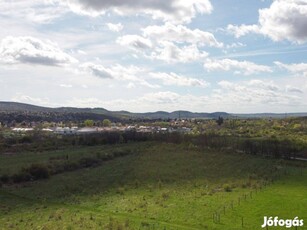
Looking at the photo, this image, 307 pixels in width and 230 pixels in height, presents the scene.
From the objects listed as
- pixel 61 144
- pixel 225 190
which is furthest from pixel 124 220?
pixel 61 144

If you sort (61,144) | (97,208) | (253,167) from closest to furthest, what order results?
1. (97,208)
2. (253,167)
3. (61,144)

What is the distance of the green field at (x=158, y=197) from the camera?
32719 mm

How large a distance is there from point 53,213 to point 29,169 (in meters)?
28.4

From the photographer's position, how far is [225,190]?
46.6 meters

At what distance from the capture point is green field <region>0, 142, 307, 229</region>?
32.7m

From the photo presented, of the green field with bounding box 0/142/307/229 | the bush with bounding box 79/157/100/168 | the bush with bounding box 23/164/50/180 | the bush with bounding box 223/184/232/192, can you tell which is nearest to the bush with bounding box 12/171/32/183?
the bush with bounding box 23/164/50/180

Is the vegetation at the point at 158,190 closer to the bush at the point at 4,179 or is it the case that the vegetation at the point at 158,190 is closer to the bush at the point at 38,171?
the bush at the point at 4,179

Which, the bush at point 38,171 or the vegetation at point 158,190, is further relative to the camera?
the bush at point 38,171

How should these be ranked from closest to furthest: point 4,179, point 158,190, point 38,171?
1. point 158,190
2. point 4,179
3. point 38,171

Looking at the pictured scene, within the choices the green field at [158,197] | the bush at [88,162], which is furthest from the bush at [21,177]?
the bush at [88,162]

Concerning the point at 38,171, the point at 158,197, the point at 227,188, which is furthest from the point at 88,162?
the point at 227,188

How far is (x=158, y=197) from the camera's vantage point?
4253 cm

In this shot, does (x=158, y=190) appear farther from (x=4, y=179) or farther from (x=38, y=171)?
(x=4, y=179)

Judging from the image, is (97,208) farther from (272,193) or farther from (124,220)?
(272,193)
